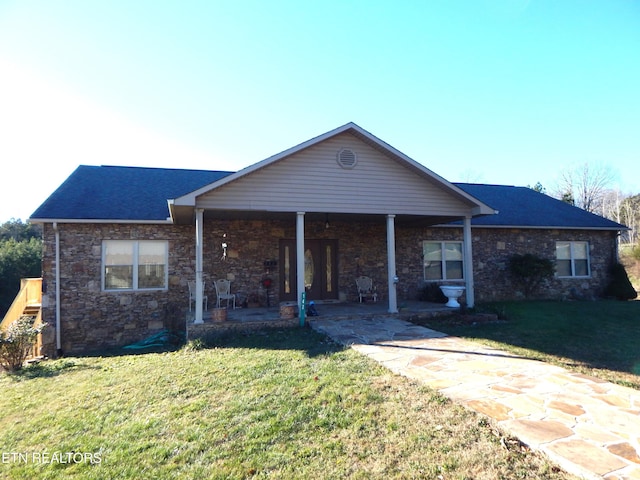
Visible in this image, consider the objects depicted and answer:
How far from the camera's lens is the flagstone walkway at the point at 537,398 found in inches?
108

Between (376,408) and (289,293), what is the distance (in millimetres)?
7872

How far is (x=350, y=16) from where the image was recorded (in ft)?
29.7

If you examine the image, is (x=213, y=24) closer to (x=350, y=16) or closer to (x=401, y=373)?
(x=350, y=16)

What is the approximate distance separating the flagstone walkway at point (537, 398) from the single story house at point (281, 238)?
3.13m

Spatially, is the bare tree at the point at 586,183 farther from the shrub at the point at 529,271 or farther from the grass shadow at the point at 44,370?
the grass shadow at the point at 44,370

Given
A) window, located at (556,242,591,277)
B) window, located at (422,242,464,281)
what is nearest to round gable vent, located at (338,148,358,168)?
window, located at (422,242,464,281)

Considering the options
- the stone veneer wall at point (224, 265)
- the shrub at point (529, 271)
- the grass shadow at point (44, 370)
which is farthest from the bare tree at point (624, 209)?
the grass shadow at point (44, 370)

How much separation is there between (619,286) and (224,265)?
14964mm

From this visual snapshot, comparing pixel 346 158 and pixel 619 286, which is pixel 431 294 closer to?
pixel 346 158

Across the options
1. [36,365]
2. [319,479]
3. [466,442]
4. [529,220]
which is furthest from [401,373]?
[529,220]

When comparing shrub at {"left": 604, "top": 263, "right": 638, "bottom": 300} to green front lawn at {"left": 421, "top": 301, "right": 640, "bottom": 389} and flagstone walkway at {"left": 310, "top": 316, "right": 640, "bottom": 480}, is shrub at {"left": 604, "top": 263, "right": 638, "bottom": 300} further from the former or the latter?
flagstone walkway at {"left": 310, "top": 316, "right": 640, "bottom": 480}

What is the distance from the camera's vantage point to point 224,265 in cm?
1077

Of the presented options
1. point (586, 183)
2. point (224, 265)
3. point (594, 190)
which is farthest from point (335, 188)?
point (594, 190)

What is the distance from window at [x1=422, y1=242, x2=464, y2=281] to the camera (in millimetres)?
12742
